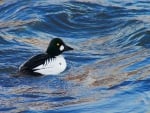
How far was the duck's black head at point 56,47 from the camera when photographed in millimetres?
15570

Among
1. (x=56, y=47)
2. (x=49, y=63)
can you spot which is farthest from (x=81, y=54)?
(x=49, y=63)

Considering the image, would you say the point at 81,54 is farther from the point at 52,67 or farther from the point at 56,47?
the point at 52,67

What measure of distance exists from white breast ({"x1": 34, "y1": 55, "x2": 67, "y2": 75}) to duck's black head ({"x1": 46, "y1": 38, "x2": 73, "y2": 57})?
0.26m

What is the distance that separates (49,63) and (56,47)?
1.64 feet

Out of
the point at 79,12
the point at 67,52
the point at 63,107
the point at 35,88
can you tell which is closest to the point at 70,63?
the point at 67,52

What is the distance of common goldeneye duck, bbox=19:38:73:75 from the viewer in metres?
14.7

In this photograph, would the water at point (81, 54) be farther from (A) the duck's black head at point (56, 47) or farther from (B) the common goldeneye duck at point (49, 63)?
(A) the duck's black head at point (56, 47)

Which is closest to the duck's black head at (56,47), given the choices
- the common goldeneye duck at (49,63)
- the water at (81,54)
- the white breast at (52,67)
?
the common goldeneye duck at (49,63)

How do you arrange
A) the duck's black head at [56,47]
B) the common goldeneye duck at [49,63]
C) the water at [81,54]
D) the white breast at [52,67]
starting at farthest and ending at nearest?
the duck's black head at [56,47] → the white breast at [52,67] → the common goldeneye duck at [49,63] → the water at [81,54]

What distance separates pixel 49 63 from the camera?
15250mm

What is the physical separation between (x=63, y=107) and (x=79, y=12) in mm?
8640

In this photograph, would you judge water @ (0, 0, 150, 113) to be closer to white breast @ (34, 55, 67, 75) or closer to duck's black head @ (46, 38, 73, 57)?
white breast @ (34, 55, 67, 75)

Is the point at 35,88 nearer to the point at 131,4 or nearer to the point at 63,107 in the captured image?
the point at 63,107

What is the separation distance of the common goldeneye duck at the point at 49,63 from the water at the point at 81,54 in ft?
0.67
